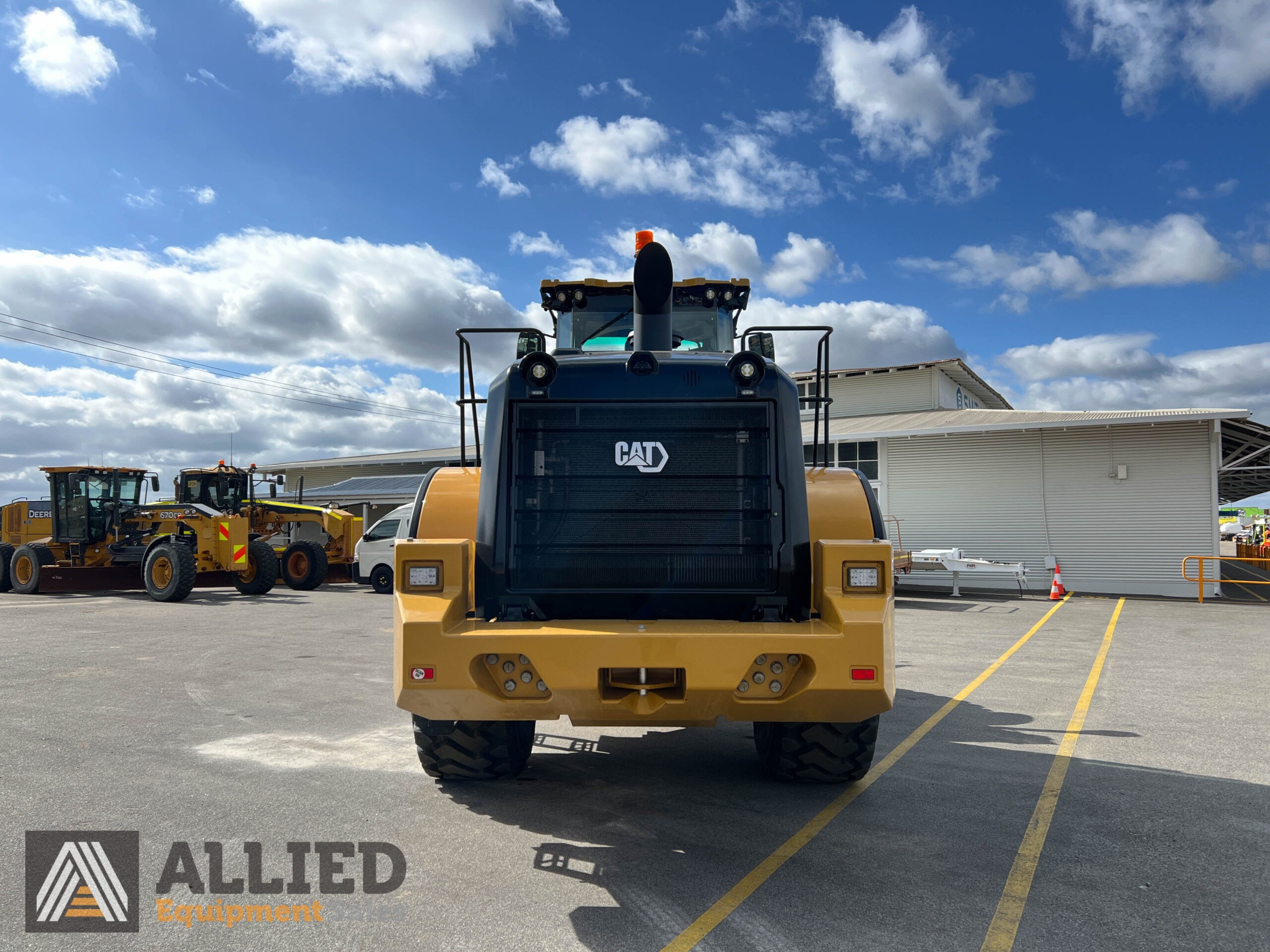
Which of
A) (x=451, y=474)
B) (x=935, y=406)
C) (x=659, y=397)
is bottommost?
(x=451, y=474)

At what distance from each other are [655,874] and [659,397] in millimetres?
2120

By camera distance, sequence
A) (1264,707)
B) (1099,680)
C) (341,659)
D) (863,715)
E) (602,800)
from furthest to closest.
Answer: (341,659), (1099,680), (1264,707), (602,800), (863,715)

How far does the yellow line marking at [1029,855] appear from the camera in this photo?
10.3 ft

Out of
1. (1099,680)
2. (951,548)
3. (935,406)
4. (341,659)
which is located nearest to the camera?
(1099,680)

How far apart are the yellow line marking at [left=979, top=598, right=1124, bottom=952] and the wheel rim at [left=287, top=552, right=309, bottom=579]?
18.0 meters

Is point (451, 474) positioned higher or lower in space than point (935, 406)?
lower

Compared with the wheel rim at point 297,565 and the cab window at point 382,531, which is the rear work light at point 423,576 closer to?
the cab window at point 382,531

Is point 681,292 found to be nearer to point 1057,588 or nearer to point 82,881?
point 82,881

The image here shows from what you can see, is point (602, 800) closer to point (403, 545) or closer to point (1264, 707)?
point (403, 545)

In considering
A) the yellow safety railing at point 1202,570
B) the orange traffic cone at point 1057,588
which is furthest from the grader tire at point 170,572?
the yellow safety railing at point 1202,570

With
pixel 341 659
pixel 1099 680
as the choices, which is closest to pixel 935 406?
pixel 1099 680

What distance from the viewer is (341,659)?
9.45 meters

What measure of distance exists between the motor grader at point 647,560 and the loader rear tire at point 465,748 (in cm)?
17

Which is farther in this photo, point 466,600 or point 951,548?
point 951,548
